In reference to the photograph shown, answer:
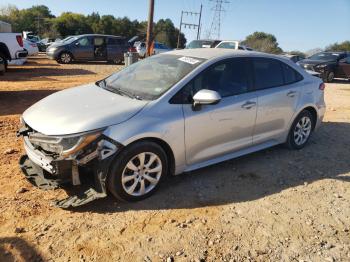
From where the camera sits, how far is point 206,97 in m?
4.12

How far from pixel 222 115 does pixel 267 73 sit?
1.27m

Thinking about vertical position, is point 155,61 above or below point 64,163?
above

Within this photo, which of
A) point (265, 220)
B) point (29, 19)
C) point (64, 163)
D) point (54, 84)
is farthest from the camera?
point (29, 19)

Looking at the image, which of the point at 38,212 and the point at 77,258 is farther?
the point at 38,212

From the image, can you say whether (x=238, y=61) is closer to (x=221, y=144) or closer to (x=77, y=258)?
(x=221, y=144)

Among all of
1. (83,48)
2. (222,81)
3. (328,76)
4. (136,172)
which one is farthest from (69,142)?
(83,48)

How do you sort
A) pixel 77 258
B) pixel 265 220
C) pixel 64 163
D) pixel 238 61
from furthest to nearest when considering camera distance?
pixel 238 61 < pixel 265 220 < pixel 64 163 < pixel 77 258

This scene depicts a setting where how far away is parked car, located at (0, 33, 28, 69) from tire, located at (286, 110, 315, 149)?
32.7 ft

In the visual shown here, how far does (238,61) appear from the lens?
16.3ft

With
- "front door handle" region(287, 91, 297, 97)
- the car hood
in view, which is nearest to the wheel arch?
the car hood

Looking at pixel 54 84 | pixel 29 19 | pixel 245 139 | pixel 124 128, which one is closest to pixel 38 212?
pixel 124 128

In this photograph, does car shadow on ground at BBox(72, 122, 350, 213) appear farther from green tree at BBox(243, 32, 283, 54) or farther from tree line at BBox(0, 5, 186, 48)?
tree line at BBox(0, 5, 186, 48)

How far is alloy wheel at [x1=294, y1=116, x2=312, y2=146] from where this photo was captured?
5.89 metres

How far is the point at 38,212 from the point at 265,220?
237cm
